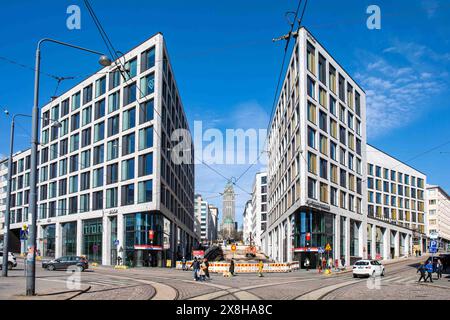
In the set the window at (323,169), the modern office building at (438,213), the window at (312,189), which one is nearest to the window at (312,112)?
the window at (323,169)

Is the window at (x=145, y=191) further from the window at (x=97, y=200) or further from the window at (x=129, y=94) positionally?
the window at (x=129, y=94)

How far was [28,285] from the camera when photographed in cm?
1730

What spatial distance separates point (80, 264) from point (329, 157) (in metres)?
35.0

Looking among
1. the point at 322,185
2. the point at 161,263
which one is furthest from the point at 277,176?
the point at 161,263

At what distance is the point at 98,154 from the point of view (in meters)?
68.1

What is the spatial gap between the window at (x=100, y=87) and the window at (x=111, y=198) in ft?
46.7

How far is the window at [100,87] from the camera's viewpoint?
2683 inches

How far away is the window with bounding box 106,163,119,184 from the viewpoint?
64.0 m

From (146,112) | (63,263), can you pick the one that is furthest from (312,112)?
(63,263)

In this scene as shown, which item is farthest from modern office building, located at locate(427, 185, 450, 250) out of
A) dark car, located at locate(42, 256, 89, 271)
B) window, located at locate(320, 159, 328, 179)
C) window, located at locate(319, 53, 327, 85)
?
dark car, located at locate(42, 256, 89, 271)

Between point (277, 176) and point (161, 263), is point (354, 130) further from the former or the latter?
point (161, 263)

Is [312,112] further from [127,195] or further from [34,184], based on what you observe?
[34,184]

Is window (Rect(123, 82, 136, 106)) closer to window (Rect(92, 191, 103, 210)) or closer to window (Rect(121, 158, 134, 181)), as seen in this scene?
window (Rect(121, 158, 134, 181))
